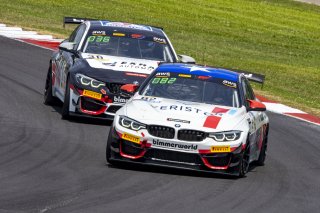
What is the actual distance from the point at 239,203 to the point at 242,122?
6.59 feet

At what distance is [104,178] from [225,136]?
1588 mm

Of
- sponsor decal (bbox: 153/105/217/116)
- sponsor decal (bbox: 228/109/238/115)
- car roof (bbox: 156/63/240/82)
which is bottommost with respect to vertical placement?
sponsor decal (bbox: 228/109/238/115)

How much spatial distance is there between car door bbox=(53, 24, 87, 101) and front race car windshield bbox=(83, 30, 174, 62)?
250 millimetres

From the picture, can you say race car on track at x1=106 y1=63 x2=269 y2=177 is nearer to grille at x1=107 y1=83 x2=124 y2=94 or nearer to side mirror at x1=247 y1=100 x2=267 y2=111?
→ side mirror at x1=247 y1=100 x2=267 y2=111

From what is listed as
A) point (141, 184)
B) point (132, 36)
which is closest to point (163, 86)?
point (141, 184)

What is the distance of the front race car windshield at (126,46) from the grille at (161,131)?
15.5 ft

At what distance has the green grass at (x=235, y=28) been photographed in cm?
2784

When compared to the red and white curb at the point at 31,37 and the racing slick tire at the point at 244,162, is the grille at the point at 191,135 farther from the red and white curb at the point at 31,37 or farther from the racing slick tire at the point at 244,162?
the red and white curb at the point at 31,37

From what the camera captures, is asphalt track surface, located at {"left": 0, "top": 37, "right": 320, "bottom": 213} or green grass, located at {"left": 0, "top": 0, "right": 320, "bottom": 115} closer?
asphalt track surface, located at {"left": 0, "top": 37, "right": 320, "bottom": 213}

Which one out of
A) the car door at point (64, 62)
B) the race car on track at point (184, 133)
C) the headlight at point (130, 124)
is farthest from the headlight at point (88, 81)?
the headlight at point (130, 124)

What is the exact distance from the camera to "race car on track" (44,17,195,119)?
15.4m

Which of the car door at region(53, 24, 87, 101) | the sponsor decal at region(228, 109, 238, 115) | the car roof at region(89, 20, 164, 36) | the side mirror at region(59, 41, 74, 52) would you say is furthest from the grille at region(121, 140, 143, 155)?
the car roof at region(89, 20, 164, 36)

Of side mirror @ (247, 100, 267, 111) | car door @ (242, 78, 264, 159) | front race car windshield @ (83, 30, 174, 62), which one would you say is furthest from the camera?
front race car windshield @ (83, 30, 174, 62)

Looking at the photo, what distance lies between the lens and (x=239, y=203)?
10695 millimetres
